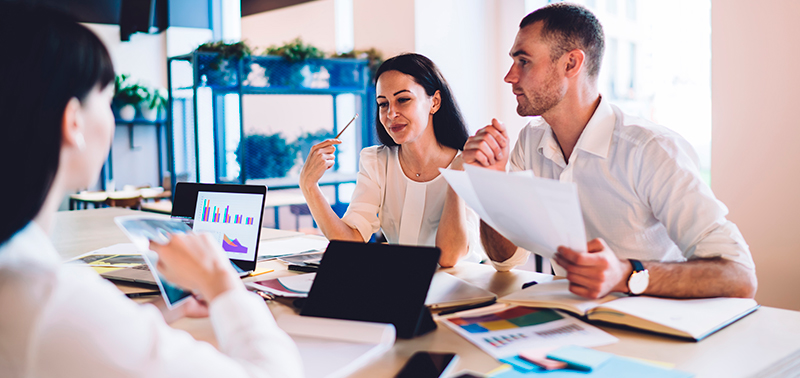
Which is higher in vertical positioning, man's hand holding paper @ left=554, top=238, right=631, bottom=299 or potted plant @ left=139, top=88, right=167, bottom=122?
potted plant @ left=139, top=88, right=167, bottom=122

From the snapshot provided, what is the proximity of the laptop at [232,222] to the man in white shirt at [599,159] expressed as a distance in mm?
617

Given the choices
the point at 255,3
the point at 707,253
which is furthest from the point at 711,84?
the point at 255,3

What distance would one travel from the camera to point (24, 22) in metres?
0.61

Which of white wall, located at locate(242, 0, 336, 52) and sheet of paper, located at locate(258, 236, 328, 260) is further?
white wall, located at locate(242, 0, 336, 52)

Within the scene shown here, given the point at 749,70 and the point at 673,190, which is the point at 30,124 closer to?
the point at 673,190

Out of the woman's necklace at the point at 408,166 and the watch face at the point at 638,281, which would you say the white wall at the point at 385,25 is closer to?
the woman's necklace at the point at 408,166

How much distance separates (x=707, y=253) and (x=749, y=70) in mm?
1849

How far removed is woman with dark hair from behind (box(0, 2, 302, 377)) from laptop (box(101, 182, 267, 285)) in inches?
33.5

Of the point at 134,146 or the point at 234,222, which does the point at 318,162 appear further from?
the point at 134,146

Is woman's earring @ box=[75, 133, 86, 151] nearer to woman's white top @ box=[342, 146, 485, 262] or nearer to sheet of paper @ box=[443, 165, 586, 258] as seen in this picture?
sheet of paper @ box=[443, 165, 586, 258]

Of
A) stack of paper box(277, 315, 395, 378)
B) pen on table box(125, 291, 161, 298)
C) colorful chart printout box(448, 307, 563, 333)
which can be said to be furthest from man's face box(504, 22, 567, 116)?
pen on table box(125, 291, 161, 298)

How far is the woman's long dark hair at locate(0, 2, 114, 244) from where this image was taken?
22.5 inches

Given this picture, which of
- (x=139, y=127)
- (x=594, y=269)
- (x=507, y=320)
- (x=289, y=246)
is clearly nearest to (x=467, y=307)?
(x=507, y=320)

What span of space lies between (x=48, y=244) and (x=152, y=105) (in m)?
6.79
